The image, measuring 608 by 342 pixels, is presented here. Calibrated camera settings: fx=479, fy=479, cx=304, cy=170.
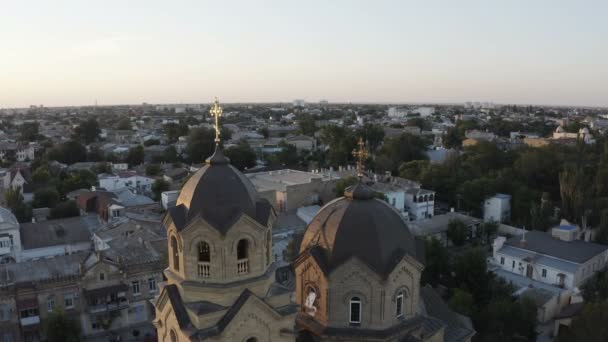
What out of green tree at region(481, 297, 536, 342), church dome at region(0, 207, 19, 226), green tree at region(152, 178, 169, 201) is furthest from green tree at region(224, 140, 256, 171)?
green tree at region(481, 297, 536, 342)

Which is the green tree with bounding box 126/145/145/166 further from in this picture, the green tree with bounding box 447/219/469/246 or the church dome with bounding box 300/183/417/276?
the church dome with bounding box 300/183/417/276

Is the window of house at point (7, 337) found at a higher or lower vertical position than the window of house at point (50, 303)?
lower

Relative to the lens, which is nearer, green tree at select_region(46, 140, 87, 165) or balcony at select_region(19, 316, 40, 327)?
balcony at select_region(19, 316, 40, 327)

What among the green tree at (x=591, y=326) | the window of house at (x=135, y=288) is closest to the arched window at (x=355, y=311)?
the green tree at (x=591, y=326)

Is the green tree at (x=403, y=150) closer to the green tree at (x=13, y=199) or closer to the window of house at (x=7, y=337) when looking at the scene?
the green tree at (x=13, y=199)

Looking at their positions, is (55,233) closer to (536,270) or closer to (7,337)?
(7,337)

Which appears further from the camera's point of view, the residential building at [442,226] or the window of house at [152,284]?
the residential building at [442,226]

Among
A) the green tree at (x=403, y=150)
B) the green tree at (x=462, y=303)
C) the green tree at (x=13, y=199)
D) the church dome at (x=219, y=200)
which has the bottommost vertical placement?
the green tree at (x=462, y=303)
